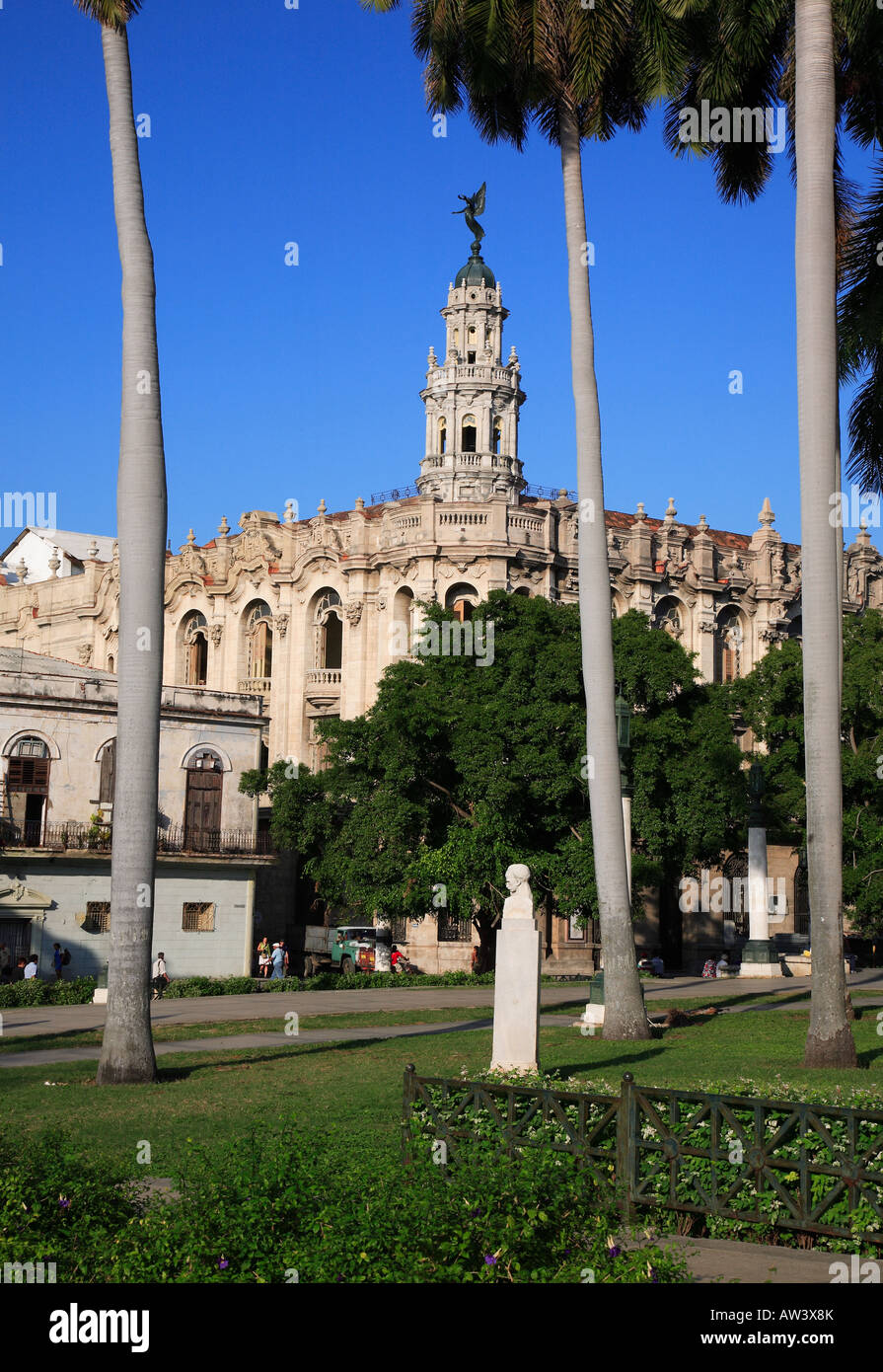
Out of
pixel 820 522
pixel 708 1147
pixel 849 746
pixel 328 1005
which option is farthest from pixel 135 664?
pixel 849 746

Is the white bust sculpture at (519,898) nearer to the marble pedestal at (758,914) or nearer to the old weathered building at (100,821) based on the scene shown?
the marble pedestal at (758,914)

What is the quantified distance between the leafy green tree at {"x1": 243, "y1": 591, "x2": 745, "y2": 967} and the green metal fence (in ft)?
97.7

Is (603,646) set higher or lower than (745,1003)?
higher

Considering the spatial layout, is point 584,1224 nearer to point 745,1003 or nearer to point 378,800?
point 745,1003

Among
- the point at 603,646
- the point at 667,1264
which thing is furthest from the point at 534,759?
the point at 667,1264

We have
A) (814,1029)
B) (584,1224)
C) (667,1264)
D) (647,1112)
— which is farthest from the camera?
(814,1029)

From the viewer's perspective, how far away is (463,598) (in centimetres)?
5778

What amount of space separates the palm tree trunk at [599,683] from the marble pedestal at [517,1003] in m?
5.76

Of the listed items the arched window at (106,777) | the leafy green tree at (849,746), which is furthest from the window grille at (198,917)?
the leafy green tree at (849,746)

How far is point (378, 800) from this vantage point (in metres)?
42.7

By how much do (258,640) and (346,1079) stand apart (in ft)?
161

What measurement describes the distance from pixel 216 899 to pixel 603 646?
2807 centimetres

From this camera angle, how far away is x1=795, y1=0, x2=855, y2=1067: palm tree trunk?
18375 mm

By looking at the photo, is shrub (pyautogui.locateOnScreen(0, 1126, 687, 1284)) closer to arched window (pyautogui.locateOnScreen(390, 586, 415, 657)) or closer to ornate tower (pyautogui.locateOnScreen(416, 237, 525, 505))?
arched window (pyautogui.locateOnScreen(390, 586, 415, 657))
